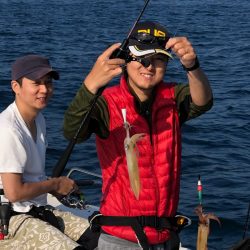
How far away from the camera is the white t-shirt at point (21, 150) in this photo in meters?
4.91

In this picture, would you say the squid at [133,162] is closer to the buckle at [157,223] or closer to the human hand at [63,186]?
the buckle at [157,223]

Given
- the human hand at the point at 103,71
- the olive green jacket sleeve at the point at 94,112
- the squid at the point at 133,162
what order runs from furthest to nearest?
1. the squid at the point at 133,162
2. the olive green jacket sleeve at the point at 94,112
3. the human hand at the point at 103,71

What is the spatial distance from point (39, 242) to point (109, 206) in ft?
3.43

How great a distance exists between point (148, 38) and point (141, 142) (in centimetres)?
67

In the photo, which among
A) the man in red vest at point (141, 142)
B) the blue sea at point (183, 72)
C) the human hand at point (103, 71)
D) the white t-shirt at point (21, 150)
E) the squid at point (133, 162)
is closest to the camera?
the human hand at point (103, 71)

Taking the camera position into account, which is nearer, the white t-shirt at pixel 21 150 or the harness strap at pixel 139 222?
the harness strap at pixel 139 222

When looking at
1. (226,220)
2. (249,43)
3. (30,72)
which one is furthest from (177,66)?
(30,72)

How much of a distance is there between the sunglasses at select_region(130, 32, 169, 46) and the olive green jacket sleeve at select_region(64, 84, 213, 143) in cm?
39

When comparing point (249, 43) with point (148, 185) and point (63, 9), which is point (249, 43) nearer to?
point (63, 9)

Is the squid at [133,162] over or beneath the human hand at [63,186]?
over

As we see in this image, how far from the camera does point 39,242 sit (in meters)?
5.06

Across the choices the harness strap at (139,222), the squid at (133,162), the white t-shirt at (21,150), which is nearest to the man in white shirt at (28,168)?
the white t-shirt at (21,150)

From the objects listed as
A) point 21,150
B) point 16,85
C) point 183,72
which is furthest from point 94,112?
point 183,72

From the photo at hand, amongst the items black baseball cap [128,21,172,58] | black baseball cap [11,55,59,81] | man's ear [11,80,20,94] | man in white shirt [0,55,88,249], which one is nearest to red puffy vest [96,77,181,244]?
black baseball cap [128,21,172,58]
